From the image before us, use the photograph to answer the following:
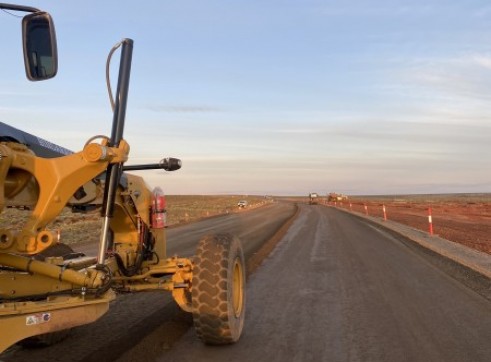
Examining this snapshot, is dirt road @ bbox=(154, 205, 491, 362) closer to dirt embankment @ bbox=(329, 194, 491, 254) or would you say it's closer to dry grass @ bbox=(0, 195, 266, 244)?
dry grass @ bbox=(0, 195, 266, 244)

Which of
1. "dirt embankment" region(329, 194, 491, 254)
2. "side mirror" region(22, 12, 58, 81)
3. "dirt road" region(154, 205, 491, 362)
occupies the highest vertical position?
"side mirror" region(22, 12, 58, 81)

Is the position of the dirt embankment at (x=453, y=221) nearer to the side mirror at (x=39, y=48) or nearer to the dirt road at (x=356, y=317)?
the dirt road at (x=356, y=317)

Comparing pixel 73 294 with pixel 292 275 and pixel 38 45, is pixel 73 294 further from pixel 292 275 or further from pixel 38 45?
pixel 292 275

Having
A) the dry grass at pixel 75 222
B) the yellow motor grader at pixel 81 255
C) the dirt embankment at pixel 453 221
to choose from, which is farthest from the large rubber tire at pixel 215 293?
the dirt embankment at pixel 453 221

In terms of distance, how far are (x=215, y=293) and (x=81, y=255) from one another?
73.1 inches

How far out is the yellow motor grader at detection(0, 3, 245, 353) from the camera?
375 centimetres

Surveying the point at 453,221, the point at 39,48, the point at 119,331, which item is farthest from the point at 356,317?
the point at 453,221

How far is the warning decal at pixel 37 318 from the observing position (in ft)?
11.7

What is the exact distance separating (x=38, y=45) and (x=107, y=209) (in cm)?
142

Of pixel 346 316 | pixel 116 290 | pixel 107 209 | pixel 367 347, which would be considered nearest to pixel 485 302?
pixel 346 316

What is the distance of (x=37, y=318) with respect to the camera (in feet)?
12.0

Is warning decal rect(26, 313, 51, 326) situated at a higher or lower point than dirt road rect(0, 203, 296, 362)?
higher

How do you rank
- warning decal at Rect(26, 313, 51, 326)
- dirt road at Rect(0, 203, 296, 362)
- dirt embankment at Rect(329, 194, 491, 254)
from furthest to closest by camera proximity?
dirt embankment at Rect(329, 194, 491, 254) → dirt road at Rect(0, 203, 296, 362) → warning decal at Rect(26, 313, 51, 326)

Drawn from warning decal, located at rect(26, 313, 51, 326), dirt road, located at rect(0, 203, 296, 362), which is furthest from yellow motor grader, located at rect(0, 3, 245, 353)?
dirt road, located at rect(0, 203, 296, 362)
